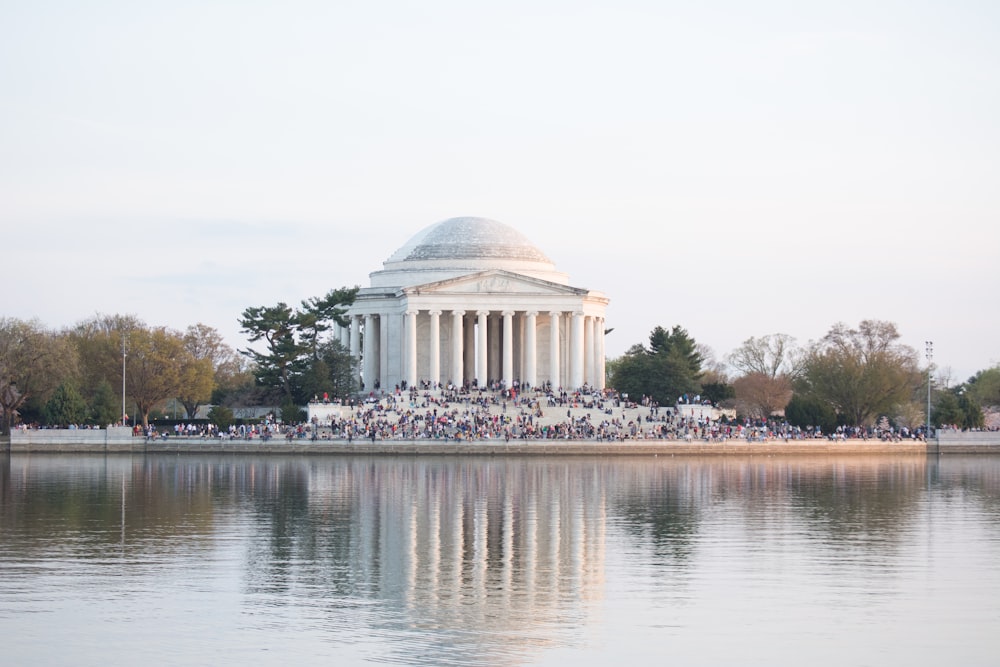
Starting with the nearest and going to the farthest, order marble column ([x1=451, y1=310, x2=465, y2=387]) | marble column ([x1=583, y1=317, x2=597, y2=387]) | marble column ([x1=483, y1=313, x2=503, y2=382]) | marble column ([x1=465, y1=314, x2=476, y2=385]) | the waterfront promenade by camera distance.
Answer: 1. the waterfront promenade
2. marble column ([x1=451, y1=310, x2=465, y2=387])
3. marble column ([x1=583, y1=317, x2=597, y2=387])
4. marble column ([x1=465, y1=314, x2=476, y2=385])
5. marble column ([x1=483, y1=313, x2=503, y2=382])

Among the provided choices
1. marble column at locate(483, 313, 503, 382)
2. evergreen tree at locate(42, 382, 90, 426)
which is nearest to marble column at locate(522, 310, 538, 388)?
marble column at locate(483, 313, 503, 382)

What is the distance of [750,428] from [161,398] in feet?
148

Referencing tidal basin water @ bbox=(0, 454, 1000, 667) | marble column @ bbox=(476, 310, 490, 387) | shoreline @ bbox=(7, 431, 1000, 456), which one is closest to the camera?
tidal basin water @ bbox=(0, 454, 1000, 667)

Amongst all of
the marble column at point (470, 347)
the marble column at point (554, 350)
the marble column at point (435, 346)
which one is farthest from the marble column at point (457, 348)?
the marble column at point (554, 350)

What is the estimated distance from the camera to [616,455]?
8819 cm

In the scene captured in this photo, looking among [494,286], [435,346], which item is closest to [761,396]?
[494,286]

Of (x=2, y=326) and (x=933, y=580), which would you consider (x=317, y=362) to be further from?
(x=933, y=580)

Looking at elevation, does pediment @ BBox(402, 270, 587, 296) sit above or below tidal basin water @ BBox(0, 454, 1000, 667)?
above

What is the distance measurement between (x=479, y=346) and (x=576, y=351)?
310 inches

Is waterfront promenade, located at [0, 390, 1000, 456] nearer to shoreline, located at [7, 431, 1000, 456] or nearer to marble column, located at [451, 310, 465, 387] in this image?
shoreline, located at [7, 431, 1000, 456]

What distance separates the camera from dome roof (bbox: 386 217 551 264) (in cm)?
12444

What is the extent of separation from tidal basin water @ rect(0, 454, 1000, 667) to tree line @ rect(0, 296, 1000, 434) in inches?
1412

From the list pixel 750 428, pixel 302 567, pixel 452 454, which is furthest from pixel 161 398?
pixel 302 567

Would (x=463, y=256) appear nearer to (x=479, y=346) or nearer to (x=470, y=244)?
(x=470, y=244)
